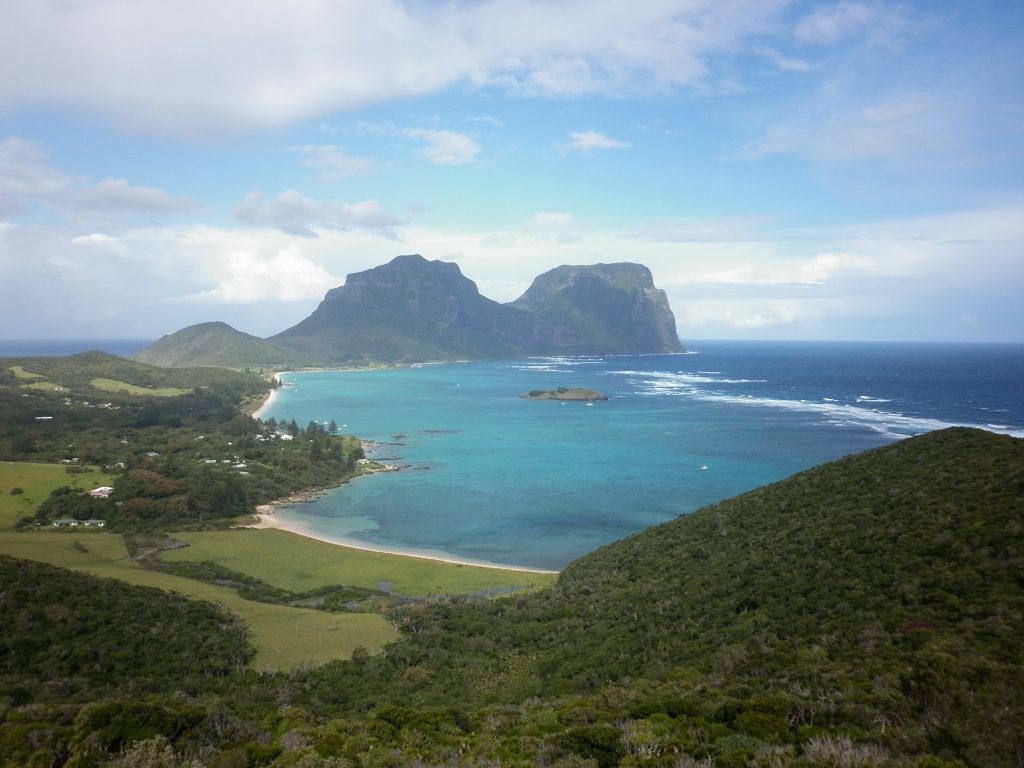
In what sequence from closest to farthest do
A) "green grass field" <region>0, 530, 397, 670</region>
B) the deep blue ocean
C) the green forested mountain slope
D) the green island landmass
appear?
1. the green island landmass
2. the green forested mountain slope
3. "green grass field" <region>0, 530, 397, 670</region>
4. the deep blue ocean

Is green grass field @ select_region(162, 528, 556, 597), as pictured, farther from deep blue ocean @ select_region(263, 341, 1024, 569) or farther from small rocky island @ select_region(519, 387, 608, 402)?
small rocky island @ select_region(519, 387, 608, 402)

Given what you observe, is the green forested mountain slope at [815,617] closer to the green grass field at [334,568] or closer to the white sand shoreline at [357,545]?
the green grass field at [334,568]

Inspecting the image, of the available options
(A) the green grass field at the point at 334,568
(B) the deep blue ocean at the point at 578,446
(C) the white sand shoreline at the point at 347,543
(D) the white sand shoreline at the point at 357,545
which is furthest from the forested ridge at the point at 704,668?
(B) the deep blue ocean at the point at 578,446

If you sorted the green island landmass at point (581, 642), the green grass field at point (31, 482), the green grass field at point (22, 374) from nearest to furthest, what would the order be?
the green island landmass at point (581, 642) → the green grass field at point (31, 482) → the green grass field at point (22, 374)

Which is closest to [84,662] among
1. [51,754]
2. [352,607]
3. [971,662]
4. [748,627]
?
[51,754]

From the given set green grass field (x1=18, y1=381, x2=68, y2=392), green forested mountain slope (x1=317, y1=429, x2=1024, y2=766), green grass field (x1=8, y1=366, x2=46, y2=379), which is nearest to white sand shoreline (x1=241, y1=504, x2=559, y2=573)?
green forested mountain slope (x1=317, y1=429, x2=1024, y2=766)

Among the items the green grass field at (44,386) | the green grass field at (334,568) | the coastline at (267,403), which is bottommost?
the green grass field at (334,568)

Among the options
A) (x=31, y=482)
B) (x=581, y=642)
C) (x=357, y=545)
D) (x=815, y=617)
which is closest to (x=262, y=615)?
(x=357, y=545)
